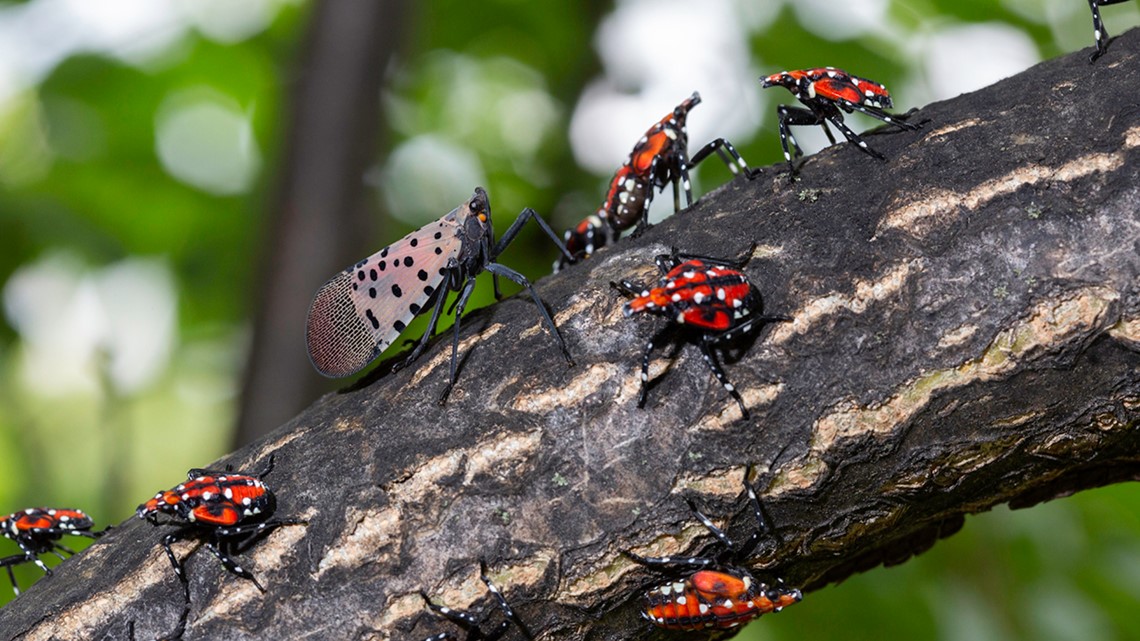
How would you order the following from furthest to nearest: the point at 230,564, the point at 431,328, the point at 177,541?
1. the point at 431,328
2. the point at 177,541
3. the point at 230,564

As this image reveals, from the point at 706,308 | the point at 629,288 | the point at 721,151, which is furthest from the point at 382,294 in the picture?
the point at 706,308

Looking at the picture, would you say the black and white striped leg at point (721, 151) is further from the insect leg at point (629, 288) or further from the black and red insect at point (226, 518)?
the black and red insect at point (226, 518)

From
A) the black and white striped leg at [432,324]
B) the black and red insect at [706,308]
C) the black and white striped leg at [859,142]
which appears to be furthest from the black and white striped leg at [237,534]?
the black and white striped leg at [859,142]

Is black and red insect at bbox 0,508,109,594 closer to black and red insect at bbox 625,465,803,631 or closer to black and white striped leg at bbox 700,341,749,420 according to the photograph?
black and red insect at bbox 625,465,803,631

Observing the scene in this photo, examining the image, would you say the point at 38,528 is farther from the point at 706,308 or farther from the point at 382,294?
the point at 706,308

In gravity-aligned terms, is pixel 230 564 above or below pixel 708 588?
above

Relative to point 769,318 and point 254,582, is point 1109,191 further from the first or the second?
point 254,582

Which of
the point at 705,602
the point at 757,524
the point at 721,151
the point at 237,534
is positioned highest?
the point at 721,151
